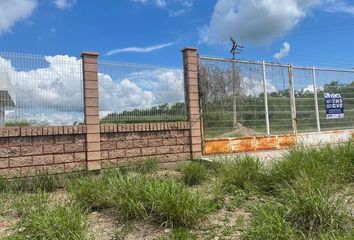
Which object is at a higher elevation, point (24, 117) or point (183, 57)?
point (183, 57)

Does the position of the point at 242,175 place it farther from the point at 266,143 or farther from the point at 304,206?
the point at 266,143

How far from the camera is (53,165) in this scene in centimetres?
857

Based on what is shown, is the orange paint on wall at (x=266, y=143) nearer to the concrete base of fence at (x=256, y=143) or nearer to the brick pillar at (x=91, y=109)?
the concrete base of fence at (x=256, y=143)

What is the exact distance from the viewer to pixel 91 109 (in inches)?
359

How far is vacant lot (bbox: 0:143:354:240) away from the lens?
4852mm

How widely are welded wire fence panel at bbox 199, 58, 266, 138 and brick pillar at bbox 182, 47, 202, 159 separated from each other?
9.5 inches

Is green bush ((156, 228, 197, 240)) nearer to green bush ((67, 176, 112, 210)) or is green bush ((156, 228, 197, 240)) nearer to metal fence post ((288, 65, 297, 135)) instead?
green bush ((67, 176, 112, 210))

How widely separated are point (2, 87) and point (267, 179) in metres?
5.29

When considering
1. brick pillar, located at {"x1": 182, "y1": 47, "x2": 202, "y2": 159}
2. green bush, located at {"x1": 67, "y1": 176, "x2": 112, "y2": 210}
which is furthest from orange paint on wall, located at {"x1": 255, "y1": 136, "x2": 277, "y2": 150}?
green bush, located at {"x1": 67, "y1": 176, "x2": 112, "y2": 210}

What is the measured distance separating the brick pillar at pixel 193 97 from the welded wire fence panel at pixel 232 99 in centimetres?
24

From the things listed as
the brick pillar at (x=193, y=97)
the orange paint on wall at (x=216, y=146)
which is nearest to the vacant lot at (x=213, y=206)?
the brick pillar at (x=193, y=97)

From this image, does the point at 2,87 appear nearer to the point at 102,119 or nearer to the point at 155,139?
the point at 102,119

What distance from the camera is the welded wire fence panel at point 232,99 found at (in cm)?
1079

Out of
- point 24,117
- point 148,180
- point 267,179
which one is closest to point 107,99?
point 24,117
